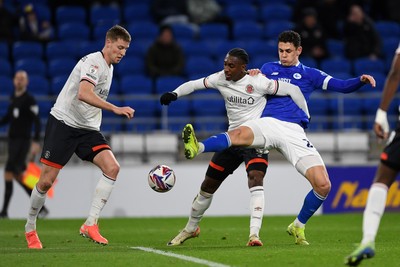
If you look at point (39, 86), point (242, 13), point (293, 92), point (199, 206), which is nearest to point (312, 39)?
point (242, 13)

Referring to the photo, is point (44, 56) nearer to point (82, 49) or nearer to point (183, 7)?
point (82, 49)

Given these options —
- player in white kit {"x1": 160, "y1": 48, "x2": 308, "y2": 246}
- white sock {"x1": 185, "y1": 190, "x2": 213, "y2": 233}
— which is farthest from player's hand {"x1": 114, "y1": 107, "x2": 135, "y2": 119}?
white sock {"x1": 185, "y1": 190, "x2": 213, "y2": 233}

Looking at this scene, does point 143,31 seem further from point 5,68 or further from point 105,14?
point 5,68

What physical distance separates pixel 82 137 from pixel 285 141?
226cm

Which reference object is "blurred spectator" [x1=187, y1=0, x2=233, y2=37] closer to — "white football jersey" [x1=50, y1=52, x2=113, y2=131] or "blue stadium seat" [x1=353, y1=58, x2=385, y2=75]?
"blue stadium seat" [x1=353, y1=58, x2=385, y2=75]

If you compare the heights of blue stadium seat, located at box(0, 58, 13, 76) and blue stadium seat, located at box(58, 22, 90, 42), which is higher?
blue stadium seat, located at box(58, 22, 90, 42)

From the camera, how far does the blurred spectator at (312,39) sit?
2030 centimetres

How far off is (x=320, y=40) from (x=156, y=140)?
17.8ft

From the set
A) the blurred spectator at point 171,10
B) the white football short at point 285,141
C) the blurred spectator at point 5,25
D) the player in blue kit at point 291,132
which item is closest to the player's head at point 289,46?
the player in blue kit at point 291,132

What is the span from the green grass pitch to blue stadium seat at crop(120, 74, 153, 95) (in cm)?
377

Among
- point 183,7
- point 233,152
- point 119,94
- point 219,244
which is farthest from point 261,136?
point 183,7

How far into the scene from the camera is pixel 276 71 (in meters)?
10.3

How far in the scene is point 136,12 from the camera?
71.6 ft

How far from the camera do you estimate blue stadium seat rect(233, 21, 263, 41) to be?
2120cm
